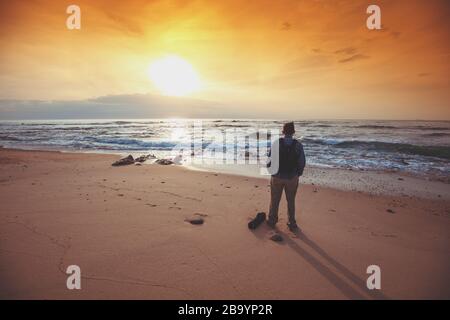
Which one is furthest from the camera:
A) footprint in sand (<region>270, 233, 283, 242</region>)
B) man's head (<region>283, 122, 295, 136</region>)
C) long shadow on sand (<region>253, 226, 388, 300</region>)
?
man's head (<region>283, 122, 295, 136</region>)

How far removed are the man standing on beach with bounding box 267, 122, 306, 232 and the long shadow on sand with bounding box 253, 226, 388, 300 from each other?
1.70 ft

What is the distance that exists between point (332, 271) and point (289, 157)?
6.90 ft

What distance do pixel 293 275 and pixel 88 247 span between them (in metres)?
3.35

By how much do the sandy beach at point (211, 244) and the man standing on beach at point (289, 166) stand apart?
0.64 meters

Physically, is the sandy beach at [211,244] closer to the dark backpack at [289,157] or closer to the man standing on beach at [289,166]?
the man standing on beach at [289,166]

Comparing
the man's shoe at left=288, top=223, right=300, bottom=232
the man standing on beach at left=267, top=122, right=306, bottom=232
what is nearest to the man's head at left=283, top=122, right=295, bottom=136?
the man standing on beach at left=267, top=122, right=306, bottom=232

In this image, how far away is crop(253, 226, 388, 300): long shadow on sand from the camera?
3275mm

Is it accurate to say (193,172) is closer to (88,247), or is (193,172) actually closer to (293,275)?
(88,247)

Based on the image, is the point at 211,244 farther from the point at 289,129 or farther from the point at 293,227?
the point at 289,129

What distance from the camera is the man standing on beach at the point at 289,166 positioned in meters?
4.83

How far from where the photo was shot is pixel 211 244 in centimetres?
441

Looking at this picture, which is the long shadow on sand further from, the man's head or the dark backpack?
the man's head

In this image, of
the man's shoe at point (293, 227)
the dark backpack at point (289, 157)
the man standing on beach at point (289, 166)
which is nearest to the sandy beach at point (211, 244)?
the man's shoe at point (293, 227)

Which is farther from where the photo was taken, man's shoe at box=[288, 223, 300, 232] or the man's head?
man's shoe at box=[288, 223, 300, 232]
